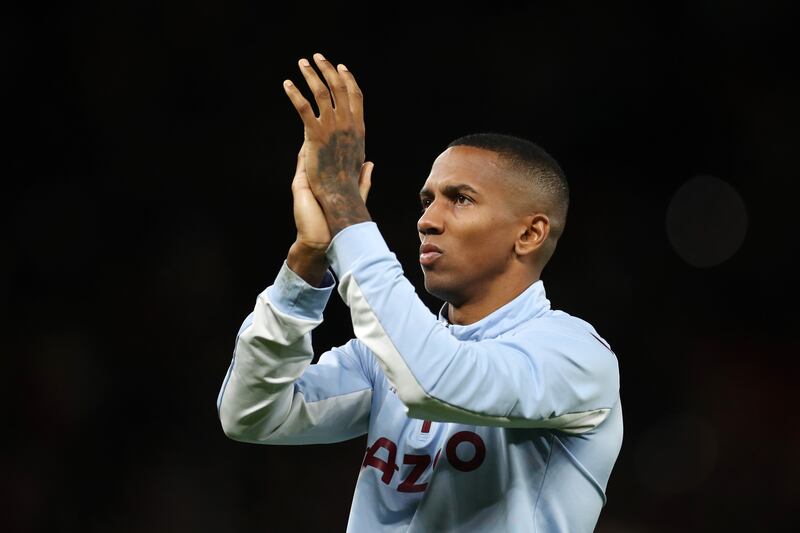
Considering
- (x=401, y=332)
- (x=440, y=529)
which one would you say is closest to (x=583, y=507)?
(x=440, y=529)

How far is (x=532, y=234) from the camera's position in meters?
2.30

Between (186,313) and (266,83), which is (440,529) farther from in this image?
(266,83)

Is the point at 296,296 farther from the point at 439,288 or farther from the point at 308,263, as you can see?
the point at 439,288

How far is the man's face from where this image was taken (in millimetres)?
2193

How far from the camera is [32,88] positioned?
20.5ft

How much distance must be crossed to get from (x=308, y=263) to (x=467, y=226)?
0.40 m

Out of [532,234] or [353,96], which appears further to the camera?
[532,234]

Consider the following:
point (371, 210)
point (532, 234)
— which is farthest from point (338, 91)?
point (371, 210)

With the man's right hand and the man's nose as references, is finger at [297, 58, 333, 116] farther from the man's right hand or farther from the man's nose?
the man's nose

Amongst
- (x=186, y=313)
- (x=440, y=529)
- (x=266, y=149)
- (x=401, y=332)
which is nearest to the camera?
(x=401, y=332)

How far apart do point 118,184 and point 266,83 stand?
3.93 ft

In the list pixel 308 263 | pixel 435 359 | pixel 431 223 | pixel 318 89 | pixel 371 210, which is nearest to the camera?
pixel 435 359

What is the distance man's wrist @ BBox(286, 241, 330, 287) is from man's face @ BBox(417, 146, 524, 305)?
299mm

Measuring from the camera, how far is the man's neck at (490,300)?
2.27 metres
